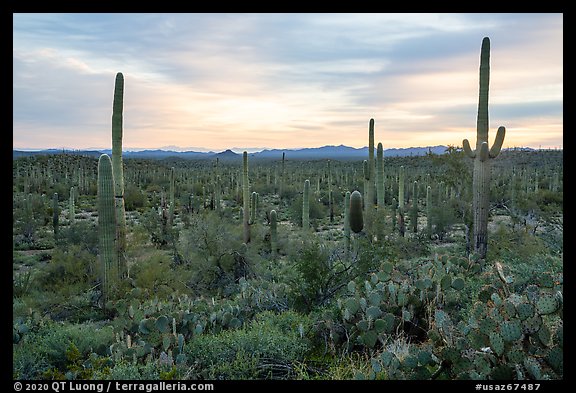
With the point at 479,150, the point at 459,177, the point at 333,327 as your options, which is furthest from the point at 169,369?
the point at 459,177

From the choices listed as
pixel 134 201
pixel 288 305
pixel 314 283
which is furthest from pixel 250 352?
pixel 134 201

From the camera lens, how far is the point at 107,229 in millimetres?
10438

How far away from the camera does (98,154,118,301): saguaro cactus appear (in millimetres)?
10227

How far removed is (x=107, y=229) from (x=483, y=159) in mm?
9713

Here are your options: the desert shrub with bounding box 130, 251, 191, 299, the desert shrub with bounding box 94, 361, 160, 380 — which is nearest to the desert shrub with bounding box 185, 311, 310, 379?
the desert shrub with bounding box 94, 361, 160, 380

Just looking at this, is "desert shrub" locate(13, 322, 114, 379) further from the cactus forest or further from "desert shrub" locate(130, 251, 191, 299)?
"desert shrub" locate(130, 251, 191, 299)

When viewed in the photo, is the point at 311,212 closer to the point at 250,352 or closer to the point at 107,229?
the point at 107,229

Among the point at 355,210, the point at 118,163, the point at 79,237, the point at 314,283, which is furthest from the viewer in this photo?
the point at 79,237

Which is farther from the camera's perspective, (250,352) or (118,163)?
(118,163)

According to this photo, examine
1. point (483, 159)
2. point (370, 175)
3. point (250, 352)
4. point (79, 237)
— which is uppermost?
point (483, 159)

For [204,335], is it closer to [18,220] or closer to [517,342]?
[517,342]

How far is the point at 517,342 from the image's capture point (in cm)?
506

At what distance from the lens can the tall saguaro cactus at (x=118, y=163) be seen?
11719 millimetres
